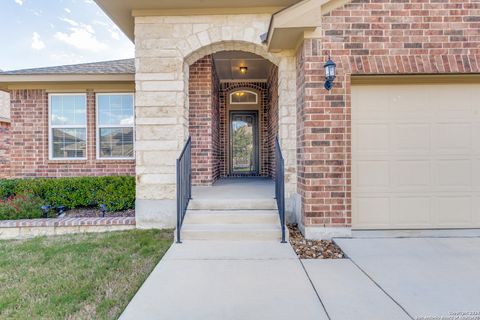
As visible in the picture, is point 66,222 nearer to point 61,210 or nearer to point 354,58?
point 61,210

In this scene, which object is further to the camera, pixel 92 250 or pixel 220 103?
pixel 220 103

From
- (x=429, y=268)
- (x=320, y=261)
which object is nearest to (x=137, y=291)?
(x=320, y=261)

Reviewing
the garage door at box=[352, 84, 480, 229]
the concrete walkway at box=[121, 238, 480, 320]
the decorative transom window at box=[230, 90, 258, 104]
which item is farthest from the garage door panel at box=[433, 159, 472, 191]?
the decorative transom window at box=[230, 90, 258, 104]

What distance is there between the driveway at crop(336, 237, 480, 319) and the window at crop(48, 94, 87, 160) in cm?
610

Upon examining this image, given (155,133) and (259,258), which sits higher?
(155,133)

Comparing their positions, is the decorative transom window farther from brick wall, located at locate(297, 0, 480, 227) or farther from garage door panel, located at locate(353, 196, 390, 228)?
garage door panel, located at locate(353, 196, 390, 228)

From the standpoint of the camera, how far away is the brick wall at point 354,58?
3889 mm

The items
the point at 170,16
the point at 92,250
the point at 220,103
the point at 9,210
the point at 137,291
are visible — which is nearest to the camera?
the point at 137,291

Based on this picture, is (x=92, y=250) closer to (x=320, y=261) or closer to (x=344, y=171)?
(x=320, y=261)

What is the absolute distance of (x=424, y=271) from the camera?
2.83 metres

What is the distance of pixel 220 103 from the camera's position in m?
8.73

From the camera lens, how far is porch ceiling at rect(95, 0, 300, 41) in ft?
14.1

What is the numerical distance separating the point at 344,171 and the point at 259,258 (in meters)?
1.73

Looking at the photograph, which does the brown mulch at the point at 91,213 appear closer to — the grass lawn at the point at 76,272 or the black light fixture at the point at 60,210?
the black light fixture at the point at 60,210
